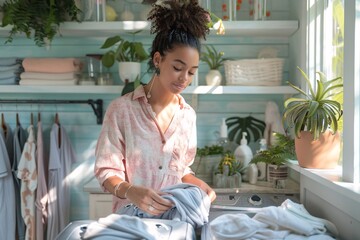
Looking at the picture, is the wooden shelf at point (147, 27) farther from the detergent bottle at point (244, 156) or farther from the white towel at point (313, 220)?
the white towel at point (313, 220)

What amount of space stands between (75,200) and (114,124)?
1.58m

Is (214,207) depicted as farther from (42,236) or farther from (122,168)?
(42,236)

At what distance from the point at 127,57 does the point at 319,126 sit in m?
1.41

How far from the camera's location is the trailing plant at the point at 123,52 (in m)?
2.37

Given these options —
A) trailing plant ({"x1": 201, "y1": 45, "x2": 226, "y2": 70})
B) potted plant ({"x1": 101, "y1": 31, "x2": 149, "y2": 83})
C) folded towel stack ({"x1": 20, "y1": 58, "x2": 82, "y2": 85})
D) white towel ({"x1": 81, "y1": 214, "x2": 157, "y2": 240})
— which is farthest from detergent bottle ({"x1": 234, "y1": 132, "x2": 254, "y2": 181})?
white towel ({"x1": 81, "y1": 214, "x2": 157, "y2": 240})

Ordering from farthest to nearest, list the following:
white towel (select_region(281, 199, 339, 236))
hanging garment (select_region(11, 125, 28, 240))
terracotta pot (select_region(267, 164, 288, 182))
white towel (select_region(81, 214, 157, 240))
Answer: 1. hanging garment (select_region(11, 125, 28, 240))
2. terracotta pot (select_region(267, 164, 288, 182))
3. white towel (select_region(281, 199, 339, 236))
4. white towel (select_region(81, 214, 157, 240))

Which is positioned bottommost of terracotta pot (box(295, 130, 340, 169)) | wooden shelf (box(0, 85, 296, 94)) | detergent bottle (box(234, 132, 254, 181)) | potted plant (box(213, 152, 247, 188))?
potted plant (box(213, 152, 247, 188))

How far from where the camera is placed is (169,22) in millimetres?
1367

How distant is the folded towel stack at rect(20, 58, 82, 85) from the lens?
8.04 feet

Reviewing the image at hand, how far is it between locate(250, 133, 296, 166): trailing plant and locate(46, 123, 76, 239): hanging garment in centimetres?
137

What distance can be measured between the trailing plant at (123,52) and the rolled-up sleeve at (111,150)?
3.41ft

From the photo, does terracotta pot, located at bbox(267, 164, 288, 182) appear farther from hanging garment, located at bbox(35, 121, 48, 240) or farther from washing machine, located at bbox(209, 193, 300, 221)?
hanging garment, located at bbox(35, 121, 48, 240)

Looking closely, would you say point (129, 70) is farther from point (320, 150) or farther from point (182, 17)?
point (320, 150)

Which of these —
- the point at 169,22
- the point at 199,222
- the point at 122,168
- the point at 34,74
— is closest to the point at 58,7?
the point at 34,74
